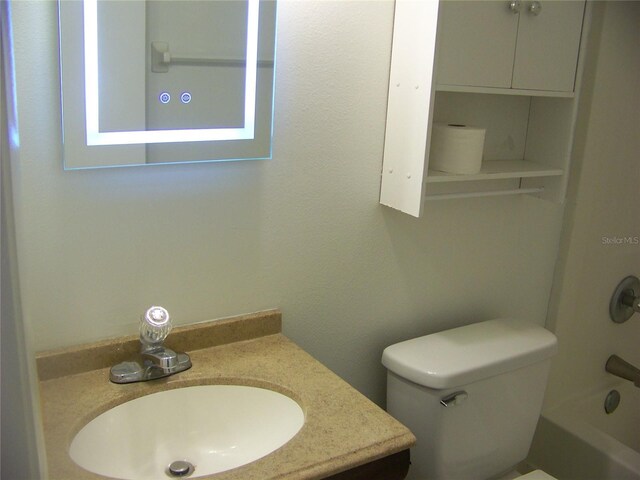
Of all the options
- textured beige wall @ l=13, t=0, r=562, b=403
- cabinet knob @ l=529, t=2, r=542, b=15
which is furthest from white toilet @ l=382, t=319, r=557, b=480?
cabinet knob @ l=529, t=2, r=542, b=15

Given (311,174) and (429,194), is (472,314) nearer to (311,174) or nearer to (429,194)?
(429,194)

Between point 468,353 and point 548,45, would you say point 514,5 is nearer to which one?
point 548,45

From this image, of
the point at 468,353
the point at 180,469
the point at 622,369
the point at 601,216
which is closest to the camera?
the point at 180,469

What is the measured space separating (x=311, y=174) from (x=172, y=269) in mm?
369

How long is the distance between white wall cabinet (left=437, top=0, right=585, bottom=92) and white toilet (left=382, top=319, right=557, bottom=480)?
614 millimetres

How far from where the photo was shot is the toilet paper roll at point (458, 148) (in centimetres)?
156

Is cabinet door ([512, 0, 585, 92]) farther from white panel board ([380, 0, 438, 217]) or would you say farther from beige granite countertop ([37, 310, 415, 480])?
beige granite countertop ([37, 310, 415, 480])

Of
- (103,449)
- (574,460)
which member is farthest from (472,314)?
(103,449)

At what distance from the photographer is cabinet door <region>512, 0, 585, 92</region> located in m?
1.58

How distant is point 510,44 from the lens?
1559mm

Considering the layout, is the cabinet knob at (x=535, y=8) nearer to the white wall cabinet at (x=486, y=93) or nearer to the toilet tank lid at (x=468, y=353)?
the white wall cabinet at (x=486, y=93)

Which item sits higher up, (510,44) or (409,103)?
(510,44)

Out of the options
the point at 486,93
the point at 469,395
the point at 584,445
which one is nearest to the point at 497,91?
the point at 486,93

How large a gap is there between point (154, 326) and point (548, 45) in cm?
114
